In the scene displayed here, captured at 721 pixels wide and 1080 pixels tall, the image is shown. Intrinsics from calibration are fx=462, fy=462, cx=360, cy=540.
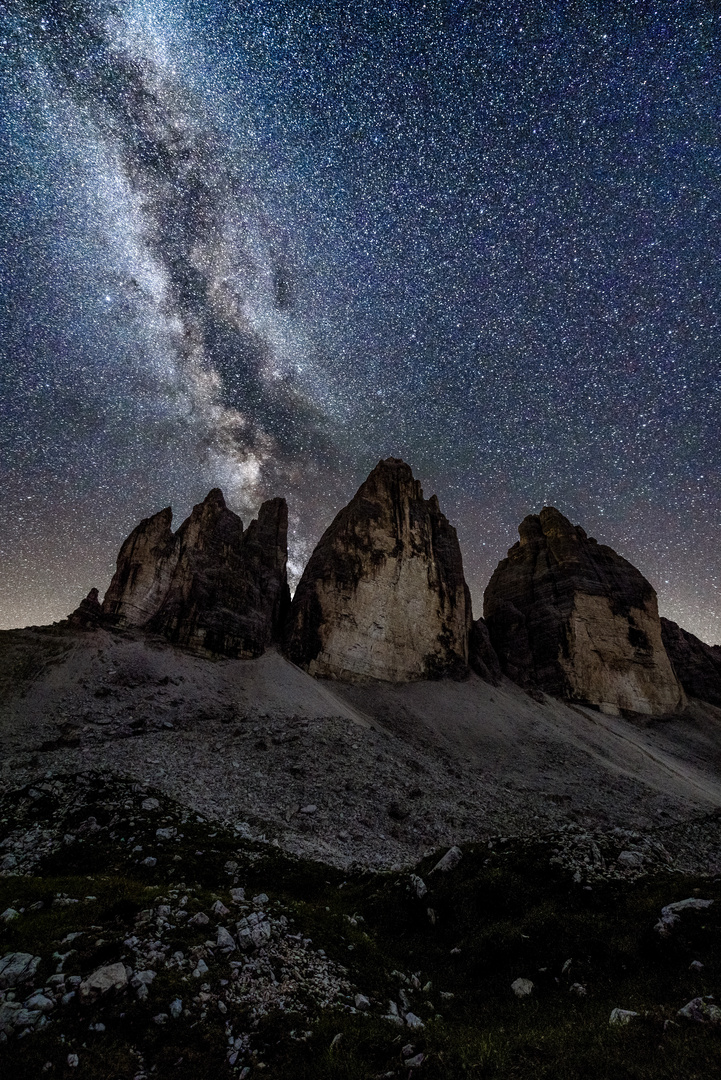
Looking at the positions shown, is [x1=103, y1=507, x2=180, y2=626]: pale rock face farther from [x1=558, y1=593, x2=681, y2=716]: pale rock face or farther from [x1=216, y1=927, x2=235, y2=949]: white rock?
[x1=558, y1=593, x2=681, y2=716]: pale rock face

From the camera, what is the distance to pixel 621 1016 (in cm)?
625

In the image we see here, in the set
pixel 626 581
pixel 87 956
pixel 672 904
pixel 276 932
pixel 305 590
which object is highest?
pixel 626 581

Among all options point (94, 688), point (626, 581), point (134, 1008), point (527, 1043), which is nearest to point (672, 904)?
point (527, 1043)

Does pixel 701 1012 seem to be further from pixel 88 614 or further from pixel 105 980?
pixel 88 614

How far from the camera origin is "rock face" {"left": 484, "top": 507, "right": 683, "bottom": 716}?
3172 inches

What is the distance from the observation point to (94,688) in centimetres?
4434

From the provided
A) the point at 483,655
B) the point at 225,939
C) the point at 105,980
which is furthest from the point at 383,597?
the point at 105,980

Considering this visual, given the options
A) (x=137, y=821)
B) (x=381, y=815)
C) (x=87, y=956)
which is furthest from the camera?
(x=381, y=815)

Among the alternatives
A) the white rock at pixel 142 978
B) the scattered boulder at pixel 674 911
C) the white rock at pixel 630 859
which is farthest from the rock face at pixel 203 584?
the scattered boulder at pixel 674 911

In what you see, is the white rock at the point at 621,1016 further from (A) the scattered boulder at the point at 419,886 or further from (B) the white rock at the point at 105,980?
(B) the white rock at the point at 105,980

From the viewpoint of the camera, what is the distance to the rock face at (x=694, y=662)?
91562mm

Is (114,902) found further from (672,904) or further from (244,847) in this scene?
(672,904)

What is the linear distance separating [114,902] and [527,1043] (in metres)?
8.27

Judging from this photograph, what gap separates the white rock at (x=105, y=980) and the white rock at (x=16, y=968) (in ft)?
3.47
